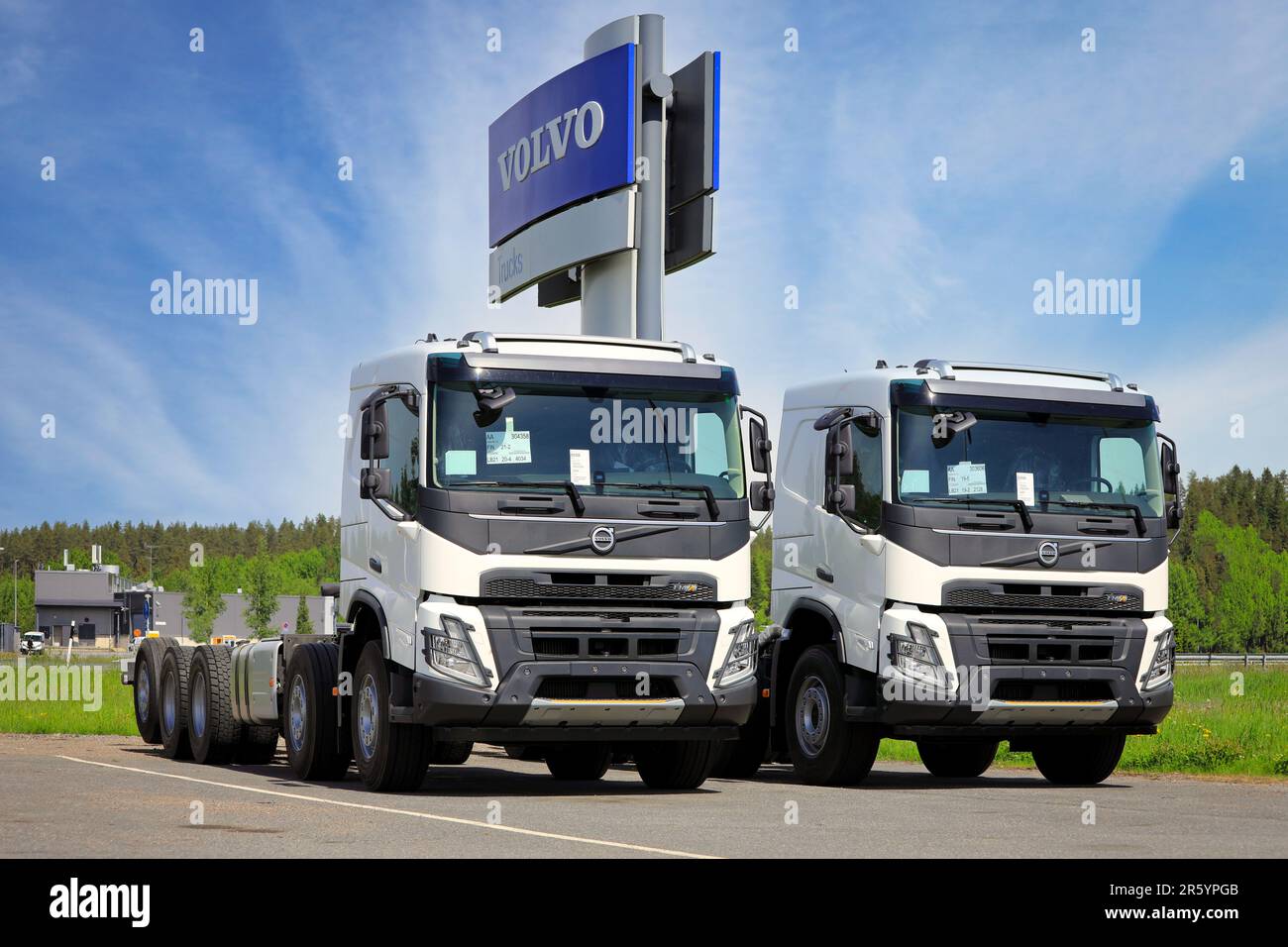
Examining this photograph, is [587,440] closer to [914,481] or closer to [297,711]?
[914,481]

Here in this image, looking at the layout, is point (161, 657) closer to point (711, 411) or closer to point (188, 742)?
point (188, 742)

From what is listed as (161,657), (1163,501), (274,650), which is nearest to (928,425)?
(1163,501)

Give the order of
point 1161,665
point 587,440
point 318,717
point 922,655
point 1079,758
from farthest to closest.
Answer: point 1079,758
point 1161,665
point 318,717
point 922,655
point 587,440

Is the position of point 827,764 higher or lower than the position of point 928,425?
lower

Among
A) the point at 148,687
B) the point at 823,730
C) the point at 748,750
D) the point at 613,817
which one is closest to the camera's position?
the point at 613,817

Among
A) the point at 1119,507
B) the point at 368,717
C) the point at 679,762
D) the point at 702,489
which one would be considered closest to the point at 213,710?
the point at 368,717

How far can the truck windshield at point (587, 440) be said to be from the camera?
42.7 ft

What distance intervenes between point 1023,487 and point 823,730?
275 centimetres

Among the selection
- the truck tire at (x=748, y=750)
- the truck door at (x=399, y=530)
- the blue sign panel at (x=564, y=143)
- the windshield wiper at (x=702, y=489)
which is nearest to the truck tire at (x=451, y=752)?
the truck door at (x=399, y=530)

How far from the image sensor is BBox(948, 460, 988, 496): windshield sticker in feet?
47.6

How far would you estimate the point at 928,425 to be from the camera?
47.6 feet

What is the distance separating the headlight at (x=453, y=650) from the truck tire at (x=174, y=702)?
7.93m

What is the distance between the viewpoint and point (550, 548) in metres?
13.0
